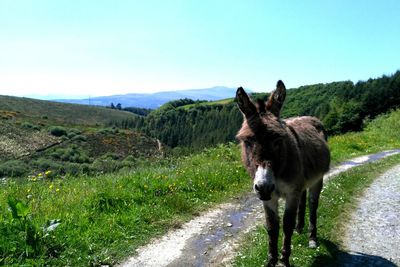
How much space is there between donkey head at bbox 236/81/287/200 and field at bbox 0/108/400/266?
3.47 m

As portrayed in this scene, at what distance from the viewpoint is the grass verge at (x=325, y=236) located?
6398 millimetres

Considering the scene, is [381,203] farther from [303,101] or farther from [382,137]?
[303,101]

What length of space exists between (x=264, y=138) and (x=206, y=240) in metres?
3.67

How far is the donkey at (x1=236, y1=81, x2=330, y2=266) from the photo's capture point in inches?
185

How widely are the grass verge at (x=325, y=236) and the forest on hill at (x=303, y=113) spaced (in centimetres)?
387

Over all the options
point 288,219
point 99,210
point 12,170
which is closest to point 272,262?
point 288,219

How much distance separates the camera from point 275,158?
15.9 feet

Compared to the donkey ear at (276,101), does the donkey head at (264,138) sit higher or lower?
lower

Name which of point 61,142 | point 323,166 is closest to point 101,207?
point 323,166

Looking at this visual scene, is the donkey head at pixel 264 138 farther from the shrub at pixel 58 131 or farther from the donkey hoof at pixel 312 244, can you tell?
the shrub at pixel 58 131

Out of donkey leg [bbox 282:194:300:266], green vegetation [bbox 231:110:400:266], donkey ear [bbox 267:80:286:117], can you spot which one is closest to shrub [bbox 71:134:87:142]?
green vegetation [bbox 231:110:400:266]

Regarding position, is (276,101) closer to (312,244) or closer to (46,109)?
(312,244)

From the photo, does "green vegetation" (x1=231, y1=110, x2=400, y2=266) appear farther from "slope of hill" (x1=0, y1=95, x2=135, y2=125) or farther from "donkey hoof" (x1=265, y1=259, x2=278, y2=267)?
"slope of hill" (x1=0, y1=95, x2=135, y2=125)

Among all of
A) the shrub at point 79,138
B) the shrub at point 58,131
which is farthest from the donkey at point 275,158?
the shrub at point 58,131
